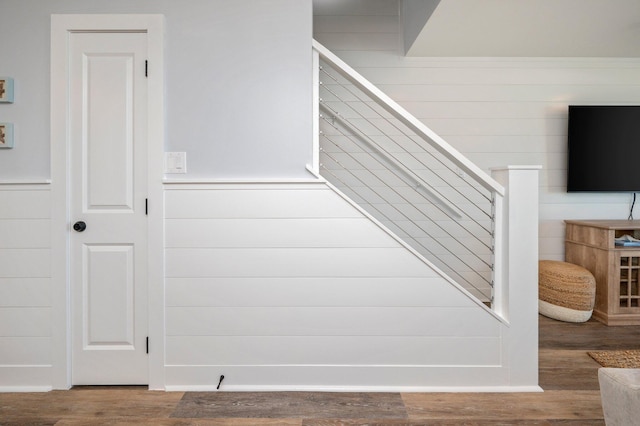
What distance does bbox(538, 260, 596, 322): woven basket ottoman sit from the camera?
3.99m

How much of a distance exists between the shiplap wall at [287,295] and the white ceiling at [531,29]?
1709 millimetres

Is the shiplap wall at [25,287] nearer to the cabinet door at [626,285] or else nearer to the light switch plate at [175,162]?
the light switch plate at [175,162]

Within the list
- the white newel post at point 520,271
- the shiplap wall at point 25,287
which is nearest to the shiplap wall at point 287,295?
the white newel post at point 520,271

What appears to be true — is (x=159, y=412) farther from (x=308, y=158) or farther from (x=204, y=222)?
(x=308, y=158)

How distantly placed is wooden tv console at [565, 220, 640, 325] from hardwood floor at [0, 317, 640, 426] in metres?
1.49

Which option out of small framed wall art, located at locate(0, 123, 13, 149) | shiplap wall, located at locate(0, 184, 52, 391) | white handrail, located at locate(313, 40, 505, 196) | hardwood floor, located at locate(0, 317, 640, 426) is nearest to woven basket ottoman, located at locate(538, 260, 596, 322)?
hardwood floor, located at locate(0, 317, 640, 426)

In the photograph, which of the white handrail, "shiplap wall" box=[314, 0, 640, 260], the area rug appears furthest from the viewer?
"shiplap wall" box=[314, 0, 640, 260]

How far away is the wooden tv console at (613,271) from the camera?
401 cm

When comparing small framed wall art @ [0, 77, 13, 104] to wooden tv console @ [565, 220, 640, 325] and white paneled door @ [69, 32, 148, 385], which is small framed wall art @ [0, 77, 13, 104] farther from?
wooden tv console @ [565, 220, 640, 325]

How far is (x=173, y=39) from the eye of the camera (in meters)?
2.69

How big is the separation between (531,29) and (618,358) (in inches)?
95.4

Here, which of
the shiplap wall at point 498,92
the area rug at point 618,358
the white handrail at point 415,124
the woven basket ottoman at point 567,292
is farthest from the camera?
the shiplap wall at point 498,92

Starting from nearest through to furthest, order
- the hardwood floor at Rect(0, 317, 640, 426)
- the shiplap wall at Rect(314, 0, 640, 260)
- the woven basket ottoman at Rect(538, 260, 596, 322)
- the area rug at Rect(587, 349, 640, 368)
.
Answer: the hardwood floor at Rect(0, 317, 640, 426)
the area rug at Rect(587, 349, 640, 368)
the woven basket ottoman at Rect(538, 260, 596, 322)
the shiplap wall at Rect(314, 0, 640, 260)

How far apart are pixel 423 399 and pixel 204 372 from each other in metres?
1.21
